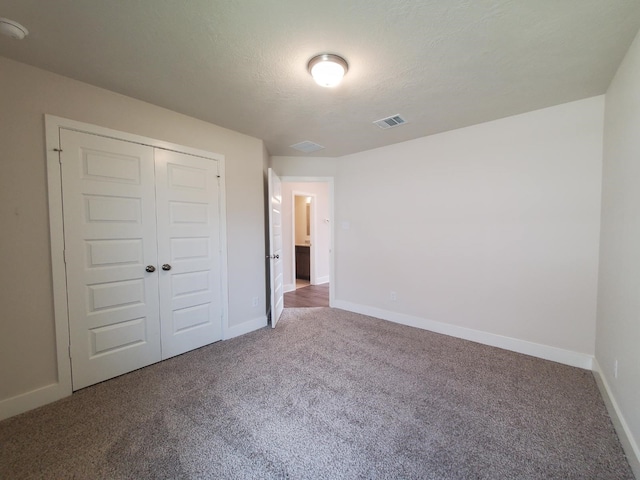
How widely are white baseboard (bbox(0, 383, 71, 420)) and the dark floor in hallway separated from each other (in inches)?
111

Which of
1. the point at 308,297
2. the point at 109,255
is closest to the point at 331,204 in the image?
the point at 308,297

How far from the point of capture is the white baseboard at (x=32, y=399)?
1.77 m

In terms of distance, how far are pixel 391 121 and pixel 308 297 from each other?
3.42 metres

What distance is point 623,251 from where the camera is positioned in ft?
5.55

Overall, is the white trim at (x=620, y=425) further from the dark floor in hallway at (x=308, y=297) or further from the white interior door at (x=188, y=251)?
the white interior door at (x=188, y=251)

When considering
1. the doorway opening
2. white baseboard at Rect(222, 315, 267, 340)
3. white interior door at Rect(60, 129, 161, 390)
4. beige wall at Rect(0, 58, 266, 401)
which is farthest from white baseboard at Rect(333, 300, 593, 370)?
beige wall at Rect(0, 58, 266, 401)

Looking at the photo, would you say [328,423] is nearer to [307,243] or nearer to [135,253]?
[135,253]

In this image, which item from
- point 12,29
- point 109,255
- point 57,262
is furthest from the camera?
point 109,255

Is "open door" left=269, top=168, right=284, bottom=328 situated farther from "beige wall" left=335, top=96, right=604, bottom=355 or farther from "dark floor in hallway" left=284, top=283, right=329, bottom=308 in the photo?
"beige wall" left=335, top=96, right=604, bottom=355

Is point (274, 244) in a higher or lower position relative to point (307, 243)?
higher

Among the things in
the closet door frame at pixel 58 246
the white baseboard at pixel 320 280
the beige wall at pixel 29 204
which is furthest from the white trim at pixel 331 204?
the closet door frame at pixel 58 246

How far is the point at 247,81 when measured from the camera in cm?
201

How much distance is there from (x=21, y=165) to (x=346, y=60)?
2453 millimetres

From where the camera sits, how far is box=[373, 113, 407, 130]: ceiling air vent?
269 cm
